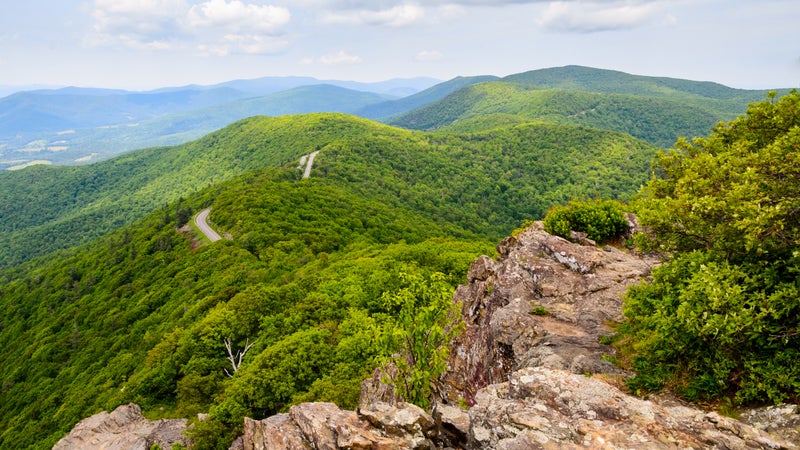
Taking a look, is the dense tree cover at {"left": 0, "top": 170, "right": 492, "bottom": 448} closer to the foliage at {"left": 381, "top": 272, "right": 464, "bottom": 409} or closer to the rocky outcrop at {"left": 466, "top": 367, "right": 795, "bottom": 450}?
the foliage at {"left": 381, "top": 272, "right": 464, "bottom": 409}

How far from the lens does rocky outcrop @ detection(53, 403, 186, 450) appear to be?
1566 inches

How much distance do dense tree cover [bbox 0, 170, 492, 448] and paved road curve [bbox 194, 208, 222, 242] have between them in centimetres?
404

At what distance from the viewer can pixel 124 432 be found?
42656 millimetres

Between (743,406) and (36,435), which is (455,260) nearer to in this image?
(743,406)

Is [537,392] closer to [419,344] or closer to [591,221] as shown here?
[419,344]

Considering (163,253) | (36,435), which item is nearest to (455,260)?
(36,435)

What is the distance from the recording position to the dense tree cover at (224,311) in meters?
42.2

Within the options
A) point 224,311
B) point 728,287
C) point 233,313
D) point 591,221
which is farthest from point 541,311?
point 224,311

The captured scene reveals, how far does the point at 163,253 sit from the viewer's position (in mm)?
114000

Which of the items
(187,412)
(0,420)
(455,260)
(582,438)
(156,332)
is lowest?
(0,420)

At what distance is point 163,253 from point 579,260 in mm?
117338

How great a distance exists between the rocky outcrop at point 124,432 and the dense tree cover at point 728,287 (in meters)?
41.6

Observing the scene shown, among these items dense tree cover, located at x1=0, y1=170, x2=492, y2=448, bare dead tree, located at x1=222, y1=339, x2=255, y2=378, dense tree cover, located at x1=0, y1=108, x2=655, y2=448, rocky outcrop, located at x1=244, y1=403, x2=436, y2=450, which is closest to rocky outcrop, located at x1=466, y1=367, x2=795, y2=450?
rocky outcrop, located at x1=244, y1=403, x2=436, y2=450

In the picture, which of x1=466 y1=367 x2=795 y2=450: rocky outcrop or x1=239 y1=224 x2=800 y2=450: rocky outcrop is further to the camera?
x1=239 y1=224 x2=800 y2=450: rocky outcrop
